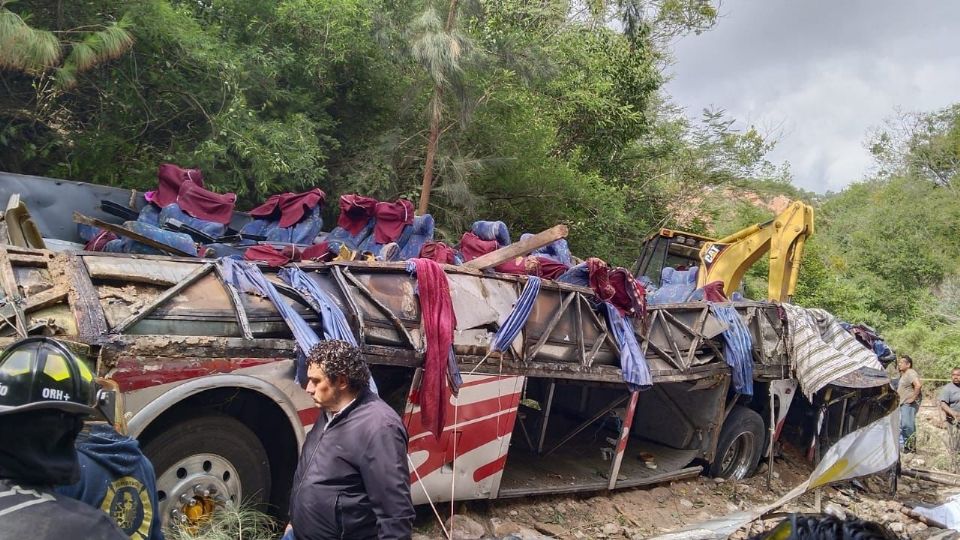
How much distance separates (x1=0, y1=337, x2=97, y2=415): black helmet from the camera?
1628 mm

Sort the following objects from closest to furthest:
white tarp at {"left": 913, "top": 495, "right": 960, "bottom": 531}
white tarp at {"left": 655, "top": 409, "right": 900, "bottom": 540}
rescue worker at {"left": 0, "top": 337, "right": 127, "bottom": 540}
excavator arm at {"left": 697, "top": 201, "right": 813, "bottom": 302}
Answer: rescue worker at {"left": 0, "top": 337, "right": 127, "bottom": 540}
white tarp at {"left": 655, "top": 409, "right": 900, "bottom": 540}
white tarp at {"left": 913, "top": 495, "right": 960, "bottom": 531}
excavator arm at {"left": 697, "top": 201, "right": 813, "bottom": 302}

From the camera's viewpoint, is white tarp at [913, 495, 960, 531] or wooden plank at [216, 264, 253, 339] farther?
white tarp at [913, 495, 960, 531]

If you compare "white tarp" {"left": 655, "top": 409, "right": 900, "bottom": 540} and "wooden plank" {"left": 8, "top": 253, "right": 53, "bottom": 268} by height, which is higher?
"wooden plank" {"left": 8, "top": 253, "right": 53, "bottom": 268}

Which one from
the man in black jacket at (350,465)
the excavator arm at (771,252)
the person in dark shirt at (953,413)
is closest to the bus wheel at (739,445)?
the excavator arm at (771,252)

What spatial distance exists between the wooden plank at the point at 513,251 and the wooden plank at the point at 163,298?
2.15 meters

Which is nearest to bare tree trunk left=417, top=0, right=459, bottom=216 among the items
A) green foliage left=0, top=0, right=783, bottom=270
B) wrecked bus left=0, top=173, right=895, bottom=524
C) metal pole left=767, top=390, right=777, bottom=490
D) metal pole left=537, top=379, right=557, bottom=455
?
green foliage left=0, top=0, right=783, bottom=270

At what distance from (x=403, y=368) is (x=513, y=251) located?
148 cm

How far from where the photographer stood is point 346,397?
9.99 feet

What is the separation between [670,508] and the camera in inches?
304

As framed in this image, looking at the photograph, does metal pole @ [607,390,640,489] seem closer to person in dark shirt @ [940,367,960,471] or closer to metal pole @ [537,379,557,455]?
metal pole @ [537,379,557,455]

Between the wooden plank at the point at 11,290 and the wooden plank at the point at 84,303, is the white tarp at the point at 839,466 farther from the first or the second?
the wooden plank at the point at 11,290

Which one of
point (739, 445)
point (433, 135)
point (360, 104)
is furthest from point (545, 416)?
point (360, 104)

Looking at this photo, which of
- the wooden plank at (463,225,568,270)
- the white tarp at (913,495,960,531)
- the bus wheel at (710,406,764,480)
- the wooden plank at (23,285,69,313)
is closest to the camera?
the wooden plank at (23,285,69,313)

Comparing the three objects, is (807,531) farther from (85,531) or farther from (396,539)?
(85,531)
